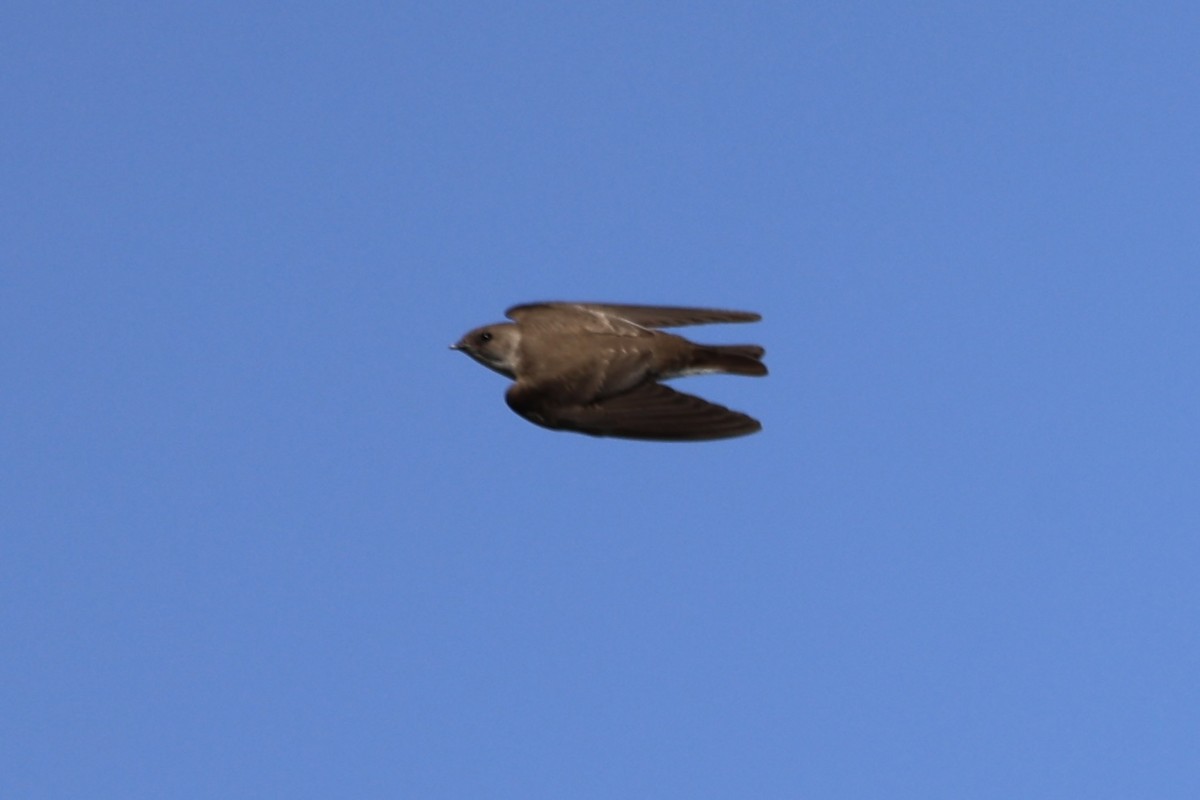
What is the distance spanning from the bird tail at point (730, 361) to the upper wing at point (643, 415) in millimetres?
Answer: 638

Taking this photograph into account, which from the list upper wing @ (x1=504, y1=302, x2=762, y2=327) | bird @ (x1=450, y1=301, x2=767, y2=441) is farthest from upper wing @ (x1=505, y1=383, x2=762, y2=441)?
upper wing @ (x1=504, y1=302, x2=762, y2=327)

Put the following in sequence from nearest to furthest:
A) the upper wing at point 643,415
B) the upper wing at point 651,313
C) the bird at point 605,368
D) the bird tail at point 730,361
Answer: the upper wing at point 643,415
the bird at point 605,368
the bird tail at point 730,361
the upper wing at point 651,313

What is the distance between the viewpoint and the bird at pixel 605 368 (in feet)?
55.1

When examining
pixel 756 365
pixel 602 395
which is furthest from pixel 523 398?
pixel 756 365

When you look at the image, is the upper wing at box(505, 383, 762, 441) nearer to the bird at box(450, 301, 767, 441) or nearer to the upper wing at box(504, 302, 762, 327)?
the bird at box(450, 301, 767, 441)

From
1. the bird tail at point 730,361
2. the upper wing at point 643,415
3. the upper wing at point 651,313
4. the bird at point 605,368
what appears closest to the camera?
the upper wing at point 643,415

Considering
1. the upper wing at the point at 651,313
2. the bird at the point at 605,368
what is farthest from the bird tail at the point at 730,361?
the upper wing at the point at 651,313

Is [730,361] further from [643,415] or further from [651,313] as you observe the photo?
[651,313]

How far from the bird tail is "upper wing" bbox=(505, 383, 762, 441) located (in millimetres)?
638

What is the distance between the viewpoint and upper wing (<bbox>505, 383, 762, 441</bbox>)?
652 inches

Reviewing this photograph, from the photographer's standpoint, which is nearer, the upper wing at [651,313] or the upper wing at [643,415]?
the upper wing at [643,415]

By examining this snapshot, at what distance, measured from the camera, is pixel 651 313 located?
62.4 feet

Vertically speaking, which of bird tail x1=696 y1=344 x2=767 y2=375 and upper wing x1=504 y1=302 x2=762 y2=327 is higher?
upper wing x1=504 y1=302 x2=762 y2=327

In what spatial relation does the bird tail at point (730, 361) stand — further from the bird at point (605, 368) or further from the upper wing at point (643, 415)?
the upper wing at point (643, 415)
